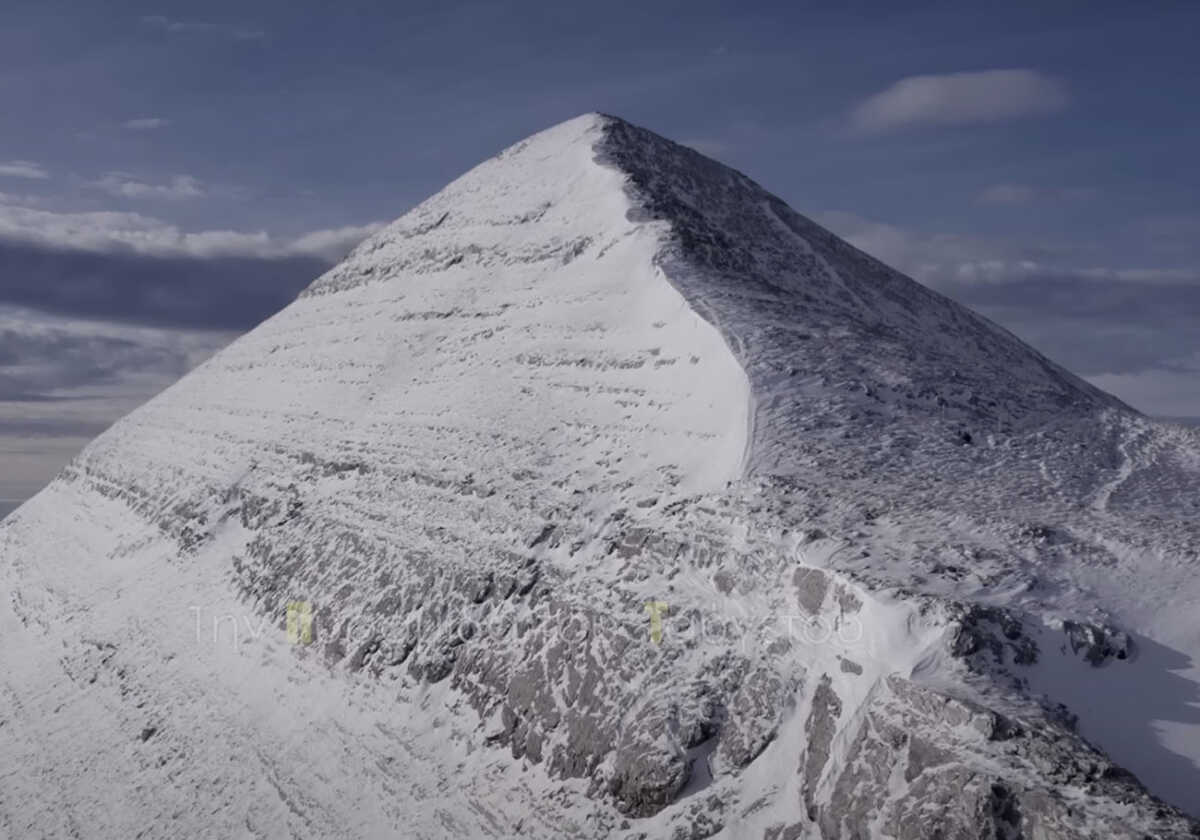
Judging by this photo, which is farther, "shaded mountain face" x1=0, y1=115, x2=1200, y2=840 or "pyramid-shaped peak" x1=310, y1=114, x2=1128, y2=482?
"pyramid-shaped peak" x1=310, y1=114, x2=1128, y2=482

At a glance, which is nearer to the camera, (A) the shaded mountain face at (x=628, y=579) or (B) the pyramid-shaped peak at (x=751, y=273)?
(A) the shaded mountain face at (x=628, y=579)

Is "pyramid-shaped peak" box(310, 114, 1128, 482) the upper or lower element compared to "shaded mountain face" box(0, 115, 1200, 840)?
upper

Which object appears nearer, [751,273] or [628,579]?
[628,579]

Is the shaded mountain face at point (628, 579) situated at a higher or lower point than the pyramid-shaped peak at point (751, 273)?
lower

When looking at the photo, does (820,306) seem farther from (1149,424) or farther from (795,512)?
(795,512)

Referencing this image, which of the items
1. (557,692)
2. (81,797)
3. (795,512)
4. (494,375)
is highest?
(494,375)

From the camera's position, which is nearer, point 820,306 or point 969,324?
point 820,306

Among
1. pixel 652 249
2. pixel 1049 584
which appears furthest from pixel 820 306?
pixel 1049 584

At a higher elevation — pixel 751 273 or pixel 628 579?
pixel 751 273
